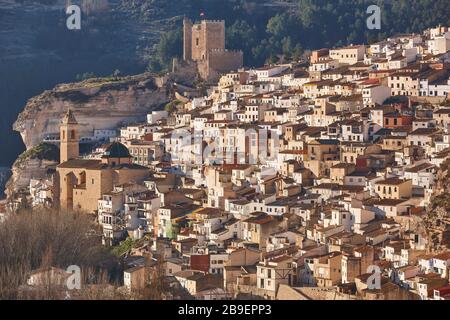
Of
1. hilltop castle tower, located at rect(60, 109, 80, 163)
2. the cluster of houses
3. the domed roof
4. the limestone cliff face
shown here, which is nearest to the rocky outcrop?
the limestone cliff face

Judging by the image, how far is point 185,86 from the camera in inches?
2448

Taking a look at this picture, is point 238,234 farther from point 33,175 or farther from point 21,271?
point 33,175

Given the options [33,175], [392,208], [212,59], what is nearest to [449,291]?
[392,208]

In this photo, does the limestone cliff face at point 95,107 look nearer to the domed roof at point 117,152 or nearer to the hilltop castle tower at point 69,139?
the hilltop castle tower at point 69,139

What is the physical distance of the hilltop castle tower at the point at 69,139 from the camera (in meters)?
53.8

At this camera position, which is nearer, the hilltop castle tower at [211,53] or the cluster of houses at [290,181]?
the cluster of houses at [290,181]

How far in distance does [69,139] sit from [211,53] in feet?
36.2

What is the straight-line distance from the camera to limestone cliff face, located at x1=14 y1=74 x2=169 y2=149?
2409 inches

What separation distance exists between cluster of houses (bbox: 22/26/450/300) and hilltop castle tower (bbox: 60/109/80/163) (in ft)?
0.17

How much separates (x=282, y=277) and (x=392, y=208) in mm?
5105

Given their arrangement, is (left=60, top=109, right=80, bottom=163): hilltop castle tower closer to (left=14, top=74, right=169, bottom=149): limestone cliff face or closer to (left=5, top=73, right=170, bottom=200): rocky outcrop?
(left=5, top=73, right=170, bottom=200): rocky outcrop

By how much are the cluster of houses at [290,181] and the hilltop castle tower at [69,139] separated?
0.05 m

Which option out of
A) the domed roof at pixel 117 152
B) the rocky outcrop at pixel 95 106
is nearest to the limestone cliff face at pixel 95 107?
the rocky outcrop at pixel 95 106
